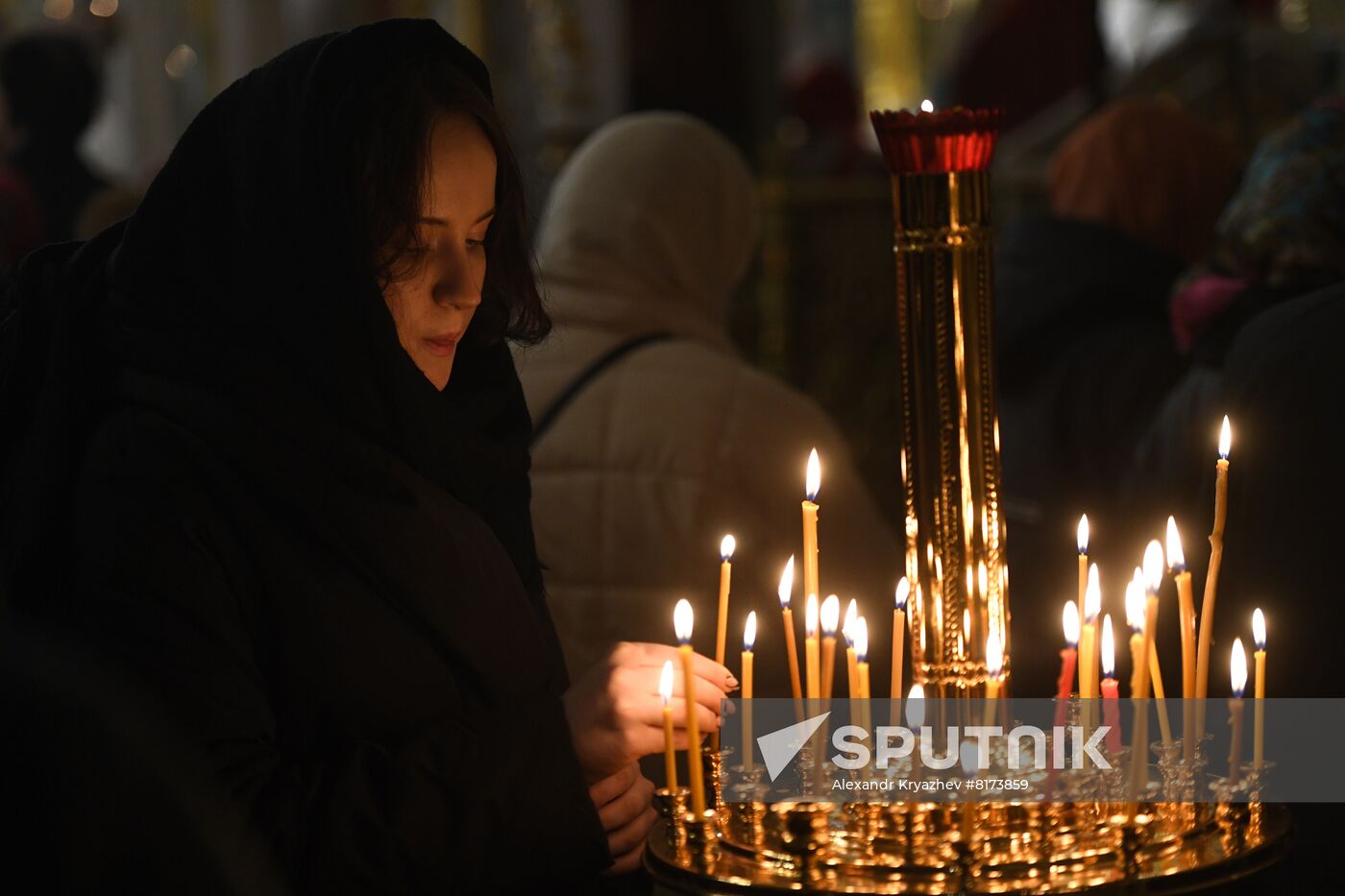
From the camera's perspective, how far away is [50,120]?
4.90 m

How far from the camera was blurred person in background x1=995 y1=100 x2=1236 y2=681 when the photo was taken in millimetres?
3596

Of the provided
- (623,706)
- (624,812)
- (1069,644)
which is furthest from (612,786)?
(1069,644)

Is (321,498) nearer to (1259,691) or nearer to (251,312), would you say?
(251,312)

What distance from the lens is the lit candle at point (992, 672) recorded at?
128 cm

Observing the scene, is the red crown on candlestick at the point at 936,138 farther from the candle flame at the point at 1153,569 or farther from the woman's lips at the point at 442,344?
the woman's lips at the point at 442,344

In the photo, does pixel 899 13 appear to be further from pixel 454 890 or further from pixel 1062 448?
pixel 454 890

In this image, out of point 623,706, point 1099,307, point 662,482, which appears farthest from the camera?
point 1099,307

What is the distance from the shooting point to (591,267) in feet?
10.3

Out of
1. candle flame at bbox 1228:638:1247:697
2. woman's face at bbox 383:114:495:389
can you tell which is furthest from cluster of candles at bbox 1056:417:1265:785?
woman's face at bbox 383:114:495:389

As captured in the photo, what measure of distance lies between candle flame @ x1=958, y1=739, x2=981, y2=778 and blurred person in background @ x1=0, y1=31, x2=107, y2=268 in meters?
4.04

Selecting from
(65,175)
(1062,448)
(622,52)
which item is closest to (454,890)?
(1062,448)

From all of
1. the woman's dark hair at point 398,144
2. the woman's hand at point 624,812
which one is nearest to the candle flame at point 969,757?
the woman's hand at point 624,812

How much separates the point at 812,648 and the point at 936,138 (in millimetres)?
399

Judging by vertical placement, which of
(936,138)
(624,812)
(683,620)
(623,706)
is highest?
(936,138)
